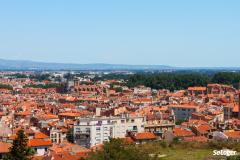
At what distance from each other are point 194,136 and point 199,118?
440 inches

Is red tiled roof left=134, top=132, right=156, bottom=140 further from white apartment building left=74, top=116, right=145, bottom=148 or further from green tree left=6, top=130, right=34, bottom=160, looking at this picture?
green tree left=6, top=130, right=34, bottom=160

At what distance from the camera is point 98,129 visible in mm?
35812

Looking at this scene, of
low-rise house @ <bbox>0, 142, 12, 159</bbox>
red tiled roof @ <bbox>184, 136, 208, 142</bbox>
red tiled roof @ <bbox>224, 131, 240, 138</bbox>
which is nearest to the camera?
low-rise house @ <bbox>0, 142, 12, 159</bbox>

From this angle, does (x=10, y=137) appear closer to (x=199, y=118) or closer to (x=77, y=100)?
(x=199, y=118)

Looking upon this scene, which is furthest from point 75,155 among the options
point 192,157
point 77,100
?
point 77,100

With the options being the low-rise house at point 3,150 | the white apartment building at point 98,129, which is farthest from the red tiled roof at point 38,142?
the white apartment building at point 98,129

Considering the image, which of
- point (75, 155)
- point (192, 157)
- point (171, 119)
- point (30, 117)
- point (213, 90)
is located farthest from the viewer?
point (213, 90)

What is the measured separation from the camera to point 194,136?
38.1 m

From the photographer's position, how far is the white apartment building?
35375 millimetres

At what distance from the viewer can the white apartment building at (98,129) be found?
116ft

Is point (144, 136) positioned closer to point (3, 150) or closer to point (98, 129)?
point (98, 129)

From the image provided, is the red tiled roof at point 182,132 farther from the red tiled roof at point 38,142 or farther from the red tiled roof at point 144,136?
the red tiled roof at point 38,142

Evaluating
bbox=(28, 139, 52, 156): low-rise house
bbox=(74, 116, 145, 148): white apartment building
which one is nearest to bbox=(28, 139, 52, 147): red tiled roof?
bbox=(28, 139, 52, 156): low-rise house

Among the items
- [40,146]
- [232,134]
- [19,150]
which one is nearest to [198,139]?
[232,134]
